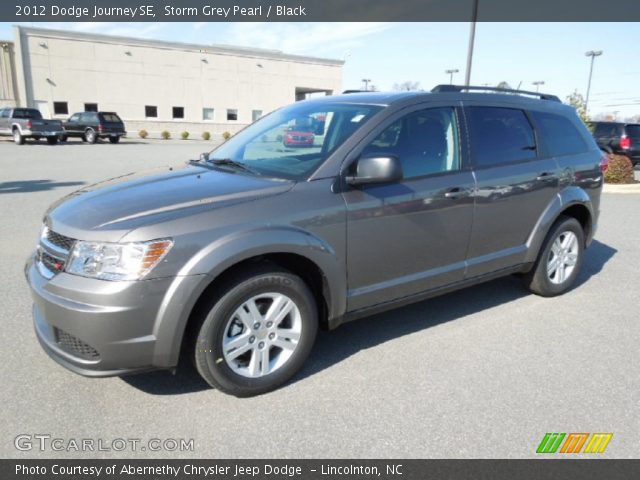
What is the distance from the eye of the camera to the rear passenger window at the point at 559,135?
4.57 metres

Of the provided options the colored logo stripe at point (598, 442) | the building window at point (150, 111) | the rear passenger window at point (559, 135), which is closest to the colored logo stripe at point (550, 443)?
the colored logo stripe at point (598, 442)

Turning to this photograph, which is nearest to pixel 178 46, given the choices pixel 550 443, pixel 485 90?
pixel 485 90

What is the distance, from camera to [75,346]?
2725 millimetres

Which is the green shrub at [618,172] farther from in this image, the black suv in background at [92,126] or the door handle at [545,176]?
the black suv in background at [92,126]

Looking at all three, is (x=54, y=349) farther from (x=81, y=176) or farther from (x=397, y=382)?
(x=81, y=176)

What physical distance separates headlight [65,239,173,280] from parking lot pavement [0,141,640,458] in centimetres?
89

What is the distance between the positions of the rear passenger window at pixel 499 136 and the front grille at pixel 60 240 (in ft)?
9.82

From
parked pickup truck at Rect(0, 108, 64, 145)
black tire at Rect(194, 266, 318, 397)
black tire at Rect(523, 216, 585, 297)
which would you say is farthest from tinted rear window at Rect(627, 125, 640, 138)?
parked pickup truck at Rect(0, 108, 64, 145)

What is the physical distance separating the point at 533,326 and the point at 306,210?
7.88 ft

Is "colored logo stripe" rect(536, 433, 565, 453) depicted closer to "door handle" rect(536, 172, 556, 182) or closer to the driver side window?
the driver side window

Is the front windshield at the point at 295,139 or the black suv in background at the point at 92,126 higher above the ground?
the front windshield at the point at 295,139

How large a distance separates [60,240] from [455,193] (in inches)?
107

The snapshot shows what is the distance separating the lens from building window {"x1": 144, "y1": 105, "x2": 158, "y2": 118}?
43.6 m

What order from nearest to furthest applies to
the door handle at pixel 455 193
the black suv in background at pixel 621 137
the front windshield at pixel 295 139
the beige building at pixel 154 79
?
the front windshield at pixel 295 139 → the door handle at pixel 455 193 → the black suv in background at pixel 621 137 → the beige building at pixel 154 79
